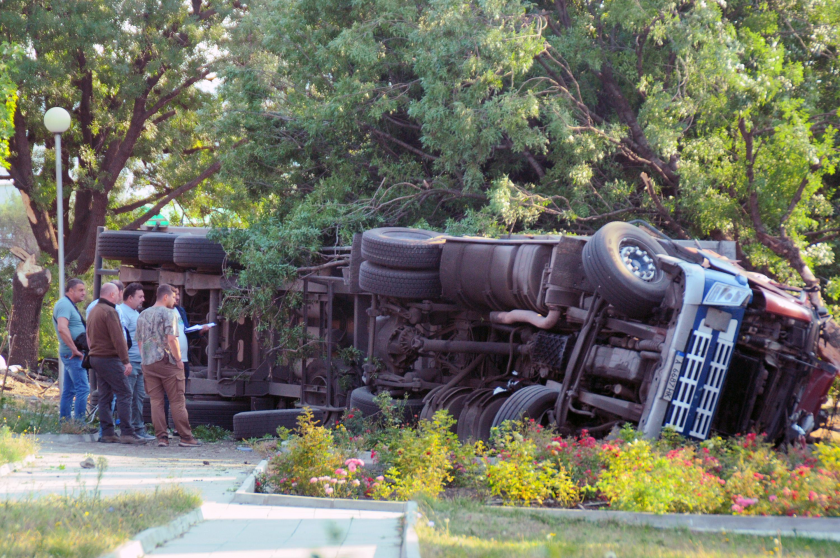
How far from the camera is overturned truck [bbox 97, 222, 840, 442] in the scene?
22.9 ft

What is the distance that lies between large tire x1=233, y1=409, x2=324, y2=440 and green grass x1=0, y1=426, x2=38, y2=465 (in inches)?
138

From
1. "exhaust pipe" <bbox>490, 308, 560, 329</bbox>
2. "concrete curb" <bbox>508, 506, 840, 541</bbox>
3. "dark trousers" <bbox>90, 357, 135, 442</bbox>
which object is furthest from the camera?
"dark trousers" <bbox>90, 357, 135, 442</bbox>

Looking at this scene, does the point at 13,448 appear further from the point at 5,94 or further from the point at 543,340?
the point at 5,94

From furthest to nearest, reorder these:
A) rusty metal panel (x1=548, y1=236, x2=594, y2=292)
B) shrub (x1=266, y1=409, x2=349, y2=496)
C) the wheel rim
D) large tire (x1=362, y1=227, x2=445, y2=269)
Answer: large tire (x1=362, y1=227, x2=445, y2=269) → rusty metal panel (x1=548, y1=236, x2=594, y2=292) → the wheel rim → shrub (x1=266, y1=409, x2=349, y2=496)

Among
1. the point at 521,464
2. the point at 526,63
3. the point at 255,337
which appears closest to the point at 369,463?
the point at 521,464

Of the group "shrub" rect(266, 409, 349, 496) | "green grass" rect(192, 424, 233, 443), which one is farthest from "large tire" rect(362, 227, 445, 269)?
"shrub" rect(266, 409, 349, 496)

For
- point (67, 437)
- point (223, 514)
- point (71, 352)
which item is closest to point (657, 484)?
point (223, 514)

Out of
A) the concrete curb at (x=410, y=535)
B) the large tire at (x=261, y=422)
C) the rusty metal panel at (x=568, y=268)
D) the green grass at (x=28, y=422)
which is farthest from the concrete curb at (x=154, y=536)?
the large tire at (x=261, y=422)

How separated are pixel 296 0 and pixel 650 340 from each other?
1223 centimetres

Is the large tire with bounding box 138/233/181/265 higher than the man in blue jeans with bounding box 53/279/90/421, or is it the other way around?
the large tire with bounding box 138/233/181/265

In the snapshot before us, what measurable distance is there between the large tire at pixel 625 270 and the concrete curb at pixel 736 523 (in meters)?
2.48

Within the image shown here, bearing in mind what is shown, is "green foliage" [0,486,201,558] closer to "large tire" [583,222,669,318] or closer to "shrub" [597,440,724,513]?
"shrub" [597,440,724,513]

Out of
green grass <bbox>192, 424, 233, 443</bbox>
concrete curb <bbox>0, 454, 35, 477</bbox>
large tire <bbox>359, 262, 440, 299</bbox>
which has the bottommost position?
green grass <bbox>192, 424, 233, 443</bbox>

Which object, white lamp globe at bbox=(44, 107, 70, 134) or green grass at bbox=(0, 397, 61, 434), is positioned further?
white lamp globe at bbox=(44, 107, 70, 134)
